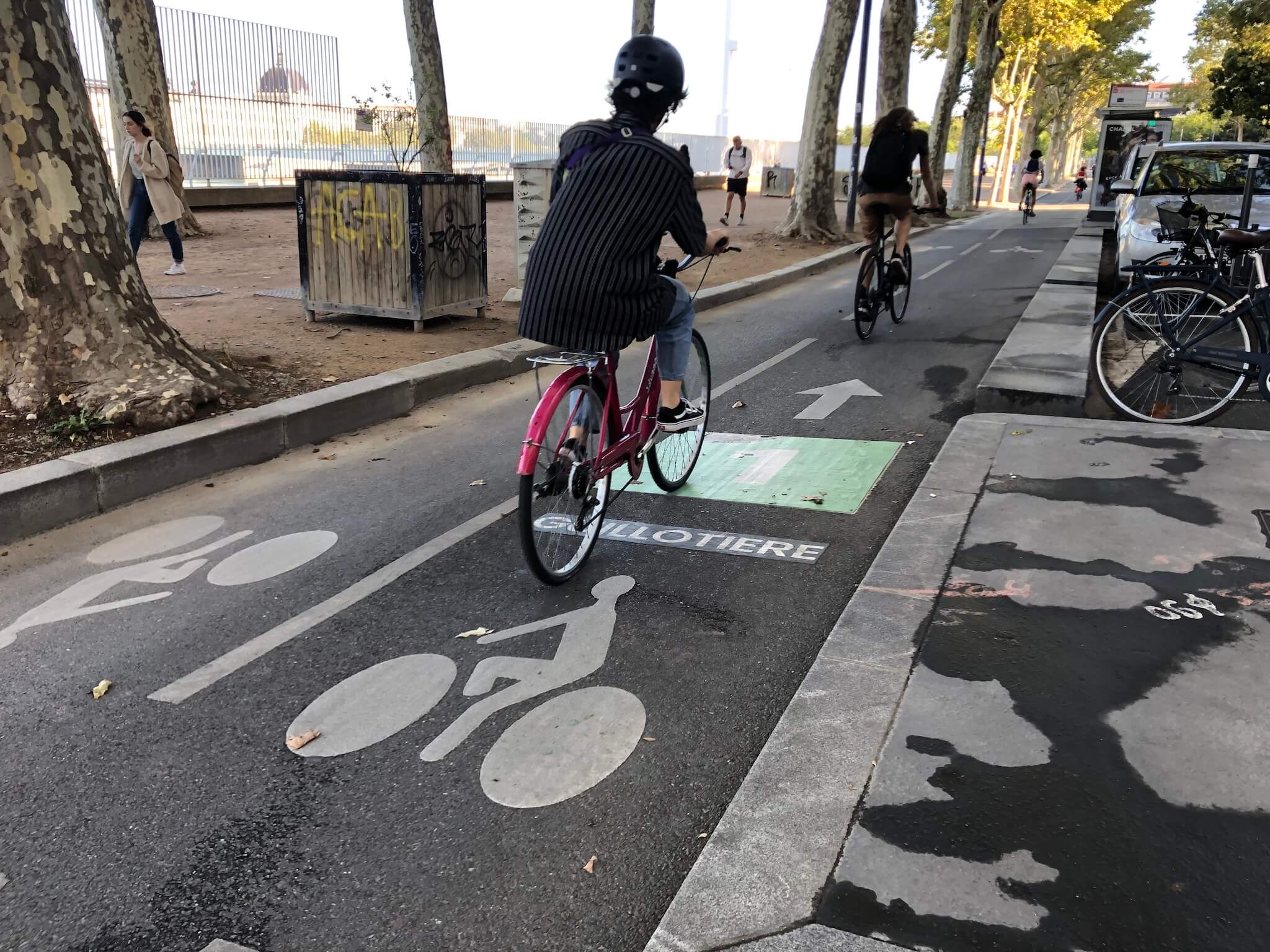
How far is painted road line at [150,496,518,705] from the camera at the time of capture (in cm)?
331

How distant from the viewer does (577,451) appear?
387 centimetres

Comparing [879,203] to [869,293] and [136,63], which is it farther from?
[136,63]

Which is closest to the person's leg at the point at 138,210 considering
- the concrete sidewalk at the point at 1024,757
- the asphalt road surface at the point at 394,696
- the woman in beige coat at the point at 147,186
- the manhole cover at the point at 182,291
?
the woman in beige coat at the point at 147,186

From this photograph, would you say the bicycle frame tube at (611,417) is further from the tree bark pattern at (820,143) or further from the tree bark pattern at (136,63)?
the tree bark pattern at (820,143)

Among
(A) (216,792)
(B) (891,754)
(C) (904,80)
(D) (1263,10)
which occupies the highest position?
(D) (1263,10)

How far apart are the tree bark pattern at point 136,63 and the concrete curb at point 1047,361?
12159 millimetres

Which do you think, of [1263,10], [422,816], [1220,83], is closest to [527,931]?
[422,816]

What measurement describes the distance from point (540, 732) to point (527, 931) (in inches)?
31.9

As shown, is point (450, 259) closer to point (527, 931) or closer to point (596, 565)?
point (596, 565)

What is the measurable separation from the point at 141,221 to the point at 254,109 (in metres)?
12.0

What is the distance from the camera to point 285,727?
9.98 ft

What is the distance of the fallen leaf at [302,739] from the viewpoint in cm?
293

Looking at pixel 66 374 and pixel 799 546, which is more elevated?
pixel 66 374

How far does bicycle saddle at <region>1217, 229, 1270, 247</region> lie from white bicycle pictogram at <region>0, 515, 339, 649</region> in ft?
17.5
